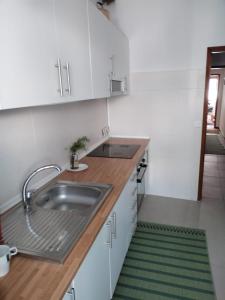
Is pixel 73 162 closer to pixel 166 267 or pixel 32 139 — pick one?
pixel 32 139

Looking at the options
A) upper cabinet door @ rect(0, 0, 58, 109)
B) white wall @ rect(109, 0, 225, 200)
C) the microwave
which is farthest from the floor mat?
upper cabinet door @ rect(0, 0, 58, 109)

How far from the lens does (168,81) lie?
3.00 meters

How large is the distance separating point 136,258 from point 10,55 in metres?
2.01

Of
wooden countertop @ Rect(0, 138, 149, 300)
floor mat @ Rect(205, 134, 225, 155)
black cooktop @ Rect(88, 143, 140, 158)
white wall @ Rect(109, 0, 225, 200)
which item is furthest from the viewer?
floor mat @ Rect(205, 134, 225, 155)

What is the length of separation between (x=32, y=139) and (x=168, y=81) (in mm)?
2046

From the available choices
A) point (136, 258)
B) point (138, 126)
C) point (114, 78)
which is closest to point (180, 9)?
point (114, 78)

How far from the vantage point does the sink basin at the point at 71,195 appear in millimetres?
1713

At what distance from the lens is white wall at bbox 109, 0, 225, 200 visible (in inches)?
109

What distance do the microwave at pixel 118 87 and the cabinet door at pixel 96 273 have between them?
1455mm

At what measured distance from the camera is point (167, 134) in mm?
3176

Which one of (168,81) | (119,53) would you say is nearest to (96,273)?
(119,53)

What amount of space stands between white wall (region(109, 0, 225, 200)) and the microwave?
1.18 ft

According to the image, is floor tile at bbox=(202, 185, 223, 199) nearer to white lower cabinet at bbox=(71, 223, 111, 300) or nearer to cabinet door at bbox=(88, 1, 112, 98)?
cabinet door at bbox=(88, 1, 112, 98)

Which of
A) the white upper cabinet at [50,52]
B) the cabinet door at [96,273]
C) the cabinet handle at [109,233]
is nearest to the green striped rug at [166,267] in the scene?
the cabinet door at [96,273]
